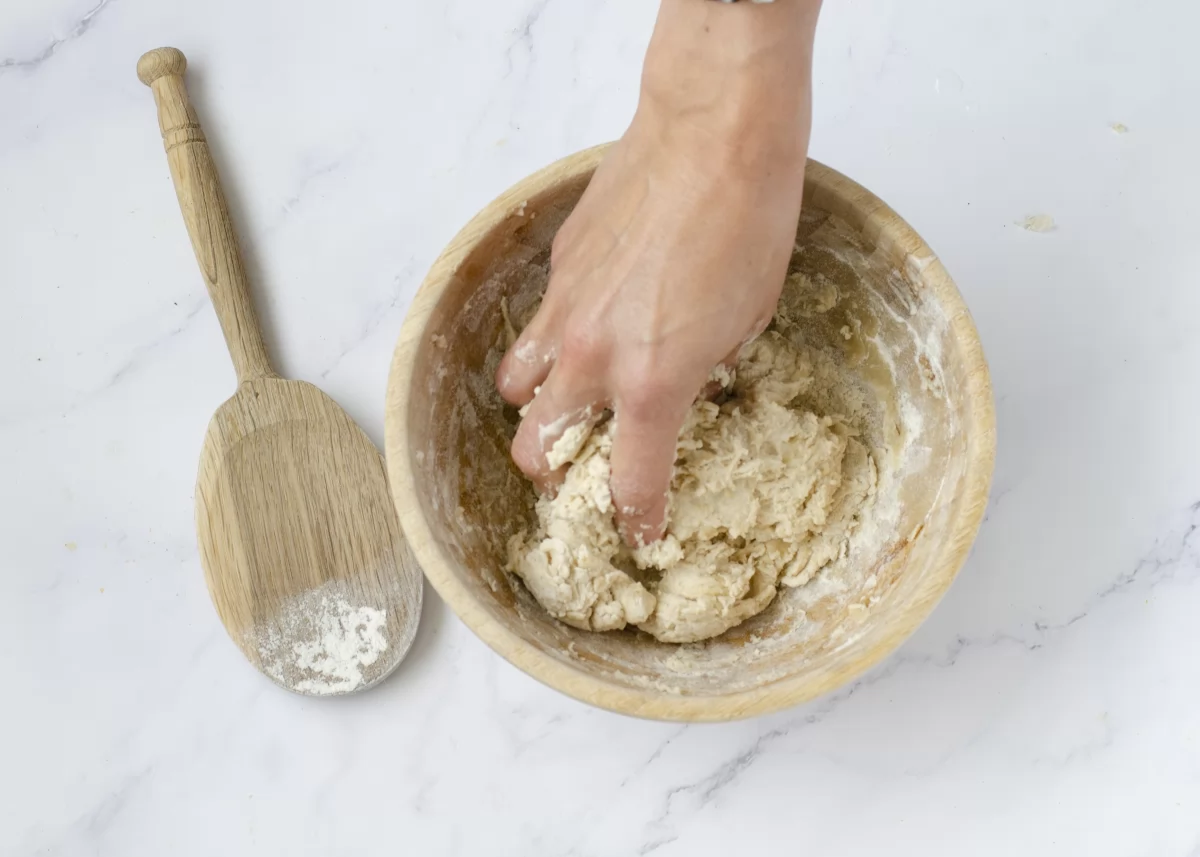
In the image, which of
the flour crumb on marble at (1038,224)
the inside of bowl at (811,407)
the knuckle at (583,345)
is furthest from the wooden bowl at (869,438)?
the flour crumb on marble at (1038,224)

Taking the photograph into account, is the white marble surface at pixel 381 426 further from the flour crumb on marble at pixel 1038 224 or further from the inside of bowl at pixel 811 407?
the inside of bowl at pixel 811 407

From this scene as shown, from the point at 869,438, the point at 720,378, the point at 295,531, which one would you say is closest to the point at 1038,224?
the point at 869,438

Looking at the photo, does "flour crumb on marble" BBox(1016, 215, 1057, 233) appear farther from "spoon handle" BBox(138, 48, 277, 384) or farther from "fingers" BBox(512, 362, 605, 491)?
"spoon handle" BBox(138, 48, 277, 384)

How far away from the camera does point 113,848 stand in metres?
1.23

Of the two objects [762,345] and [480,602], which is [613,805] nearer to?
[480,602]

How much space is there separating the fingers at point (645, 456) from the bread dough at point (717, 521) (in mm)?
28

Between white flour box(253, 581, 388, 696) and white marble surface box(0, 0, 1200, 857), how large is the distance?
58mm

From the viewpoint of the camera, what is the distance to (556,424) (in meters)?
1.03

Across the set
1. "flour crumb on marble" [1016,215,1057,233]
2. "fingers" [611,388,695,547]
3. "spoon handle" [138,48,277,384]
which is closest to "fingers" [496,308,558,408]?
"fingers" [611,388,695,547]

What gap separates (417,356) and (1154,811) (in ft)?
3.40

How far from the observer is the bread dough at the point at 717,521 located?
41.9 inches

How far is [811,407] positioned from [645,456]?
0.30 meters

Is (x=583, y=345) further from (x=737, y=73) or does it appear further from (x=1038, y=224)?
(x=1038, y=224)

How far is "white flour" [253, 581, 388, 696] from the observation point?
1199mm
